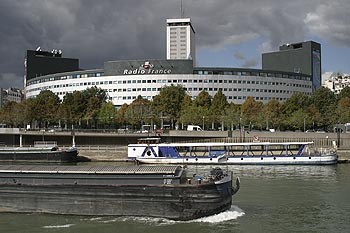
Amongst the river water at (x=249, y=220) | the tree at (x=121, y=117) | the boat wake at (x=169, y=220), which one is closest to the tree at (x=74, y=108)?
the tree at (x=121, y=117)

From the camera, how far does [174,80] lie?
161250 millimetres

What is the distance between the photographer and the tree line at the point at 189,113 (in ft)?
371

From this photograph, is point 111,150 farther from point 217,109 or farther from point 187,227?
point 187,227

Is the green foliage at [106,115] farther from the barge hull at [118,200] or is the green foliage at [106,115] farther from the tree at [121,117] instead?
the barge hull at [118,200]

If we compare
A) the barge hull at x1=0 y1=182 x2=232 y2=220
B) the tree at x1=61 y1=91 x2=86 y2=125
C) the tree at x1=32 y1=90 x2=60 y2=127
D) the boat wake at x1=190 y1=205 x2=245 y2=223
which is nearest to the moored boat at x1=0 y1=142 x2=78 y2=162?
the barge hull at x1=0 y1=182 x2=232 y2=220

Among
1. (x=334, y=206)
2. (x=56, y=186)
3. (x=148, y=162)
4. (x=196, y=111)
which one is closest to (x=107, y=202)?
(x=56, y=186)

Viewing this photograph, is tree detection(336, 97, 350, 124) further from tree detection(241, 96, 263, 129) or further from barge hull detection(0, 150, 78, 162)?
barge hull detection(0, 150, 78, 162)

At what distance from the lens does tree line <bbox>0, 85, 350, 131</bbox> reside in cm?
11294

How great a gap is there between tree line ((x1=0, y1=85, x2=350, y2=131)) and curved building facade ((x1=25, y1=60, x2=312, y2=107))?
97.9 ft

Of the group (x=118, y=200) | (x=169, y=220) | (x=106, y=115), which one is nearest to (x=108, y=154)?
(x=106, y=115)

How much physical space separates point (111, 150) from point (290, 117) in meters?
54.4

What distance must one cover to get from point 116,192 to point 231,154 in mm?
46789

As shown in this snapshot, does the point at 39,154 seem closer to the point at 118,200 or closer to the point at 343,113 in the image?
the point at 118,200

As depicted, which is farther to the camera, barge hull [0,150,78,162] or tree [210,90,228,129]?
tree [210,90,228,129]
